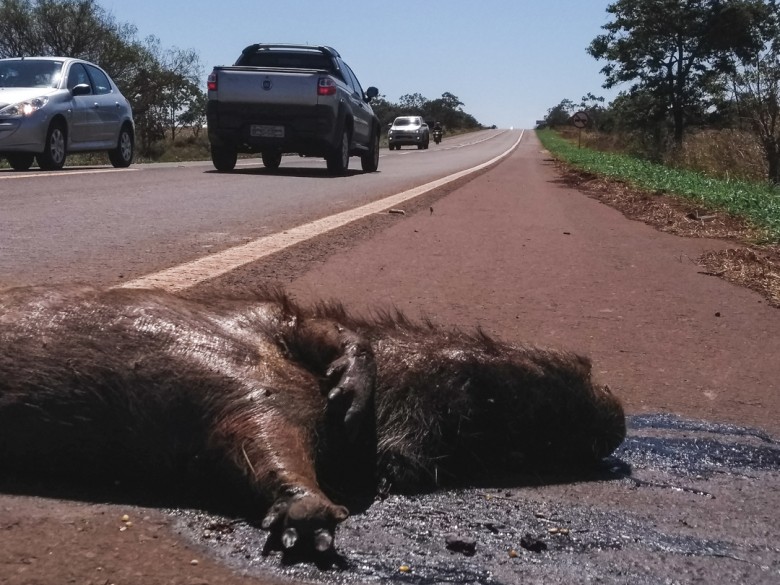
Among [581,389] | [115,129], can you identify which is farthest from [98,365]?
[115,129]

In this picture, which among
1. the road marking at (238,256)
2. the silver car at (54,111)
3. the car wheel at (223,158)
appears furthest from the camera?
the car wheel at (223,158)

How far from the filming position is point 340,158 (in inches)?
667

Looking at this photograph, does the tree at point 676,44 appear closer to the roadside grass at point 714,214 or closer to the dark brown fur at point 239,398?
the roadside grass at point 714,214

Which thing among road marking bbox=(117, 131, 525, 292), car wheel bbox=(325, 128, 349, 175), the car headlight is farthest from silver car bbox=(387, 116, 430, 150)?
road marking bbox=(117, 131, 525, 292)

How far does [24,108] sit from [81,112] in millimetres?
1349

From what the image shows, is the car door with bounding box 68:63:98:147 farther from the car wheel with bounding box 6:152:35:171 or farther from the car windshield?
the car wheel with bounding box 6:152:35:171

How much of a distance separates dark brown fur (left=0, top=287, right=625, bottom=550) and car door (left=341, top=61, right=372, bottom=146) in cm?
1493

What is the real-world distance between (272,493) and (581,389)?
3.80ft

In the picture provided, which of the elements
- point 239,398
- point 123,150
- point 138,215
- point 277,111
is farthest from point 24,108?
point 239,398

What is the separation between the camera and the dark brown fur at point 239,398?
7.89ft

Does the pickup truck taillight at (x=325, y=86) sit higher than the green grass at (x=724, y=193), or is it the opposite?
the pickup truck taillight at (x=325, y=86)

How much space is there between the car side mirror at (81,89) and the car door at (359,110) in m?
4.51

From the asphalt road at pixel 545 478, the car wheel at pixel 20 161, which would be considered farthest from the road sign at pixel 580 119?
the asphalt road at pixel 545 478

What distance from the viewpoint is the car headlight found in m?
13.5
